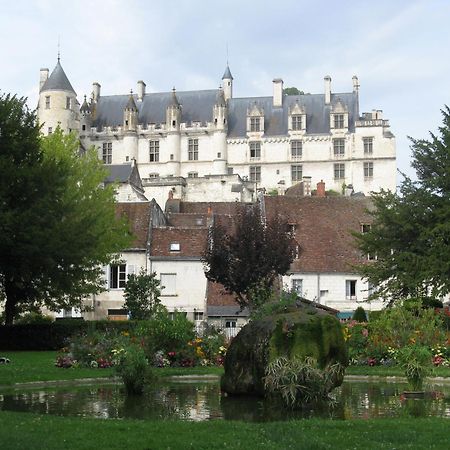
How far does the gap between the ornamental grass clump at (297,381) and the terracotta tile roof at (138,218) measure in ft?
106

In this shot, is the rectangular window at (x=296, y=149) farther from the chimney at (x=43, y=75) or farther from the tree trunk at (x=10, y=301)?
the tree trunk at (x=10, y=301)

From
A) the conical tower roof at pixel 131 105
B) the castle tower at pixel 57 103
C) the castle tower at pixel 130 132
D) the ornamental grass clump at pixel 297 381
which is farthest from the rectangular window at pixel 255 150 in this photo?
the ornamental grass clump at pixel 297 381

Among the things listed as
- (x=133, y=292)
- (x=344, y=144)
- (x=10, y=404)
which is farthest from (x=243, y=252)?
(x=344, y=144)

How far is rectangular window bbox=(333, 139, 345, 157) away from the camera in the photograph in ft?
314

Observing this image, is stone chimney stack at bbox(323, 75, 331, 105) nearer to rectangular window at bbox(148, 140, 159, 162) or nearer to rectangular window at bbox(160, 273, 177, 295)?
rectangular window at bbox(148, 140, 159, 162)

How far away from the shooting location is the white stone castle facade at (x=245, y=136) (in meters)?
95.2

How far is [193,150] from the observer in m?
97.8

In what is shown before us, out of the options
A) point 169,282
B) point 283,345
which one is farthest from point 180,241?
point 283,345

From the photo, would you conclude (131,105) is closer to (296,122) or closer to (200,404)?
(296,122)

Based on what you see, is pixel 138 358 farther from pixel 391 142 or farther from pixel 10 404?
pixel 391 142

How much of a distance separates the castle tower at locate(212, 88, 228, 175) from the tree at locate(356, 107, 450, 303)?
5962cm

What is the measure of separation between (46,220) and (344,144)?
2732 inches

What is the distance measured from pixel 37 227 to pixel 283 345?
17068 millimetres

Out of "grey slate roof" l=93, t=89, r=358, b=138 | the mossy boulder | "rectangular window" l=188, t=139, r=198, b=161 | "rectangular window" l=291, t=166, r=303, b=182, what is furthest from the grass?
"grey slate roof" l=93, t=89, r=358, b=138
